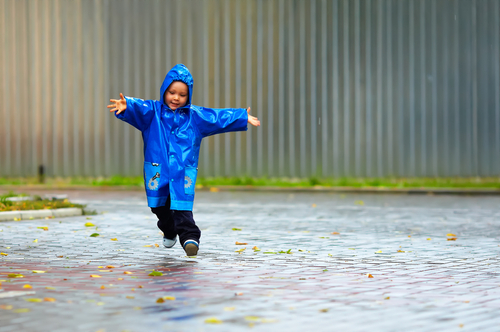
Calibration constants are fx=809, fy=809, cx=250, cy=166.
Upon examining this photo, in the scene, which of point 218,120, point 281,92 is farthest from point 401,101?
point 218,120

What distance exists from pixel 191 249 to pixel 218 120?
4.09 ft

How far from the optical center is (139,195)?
1798cm

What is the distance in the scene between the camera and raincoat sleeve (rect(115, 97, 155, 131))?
743cm

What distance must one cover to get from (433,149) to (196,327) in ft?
54.7

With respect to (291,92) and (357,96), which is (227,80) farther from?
(357,96)

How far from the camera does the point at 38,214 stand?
38.8 feet

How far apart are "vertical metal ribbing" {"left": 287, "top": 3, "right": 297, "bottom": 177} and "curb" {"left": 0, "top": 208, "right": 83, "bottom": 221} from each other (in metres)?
9.21

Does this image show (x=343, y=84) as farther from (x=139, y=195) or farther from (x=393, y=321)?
(x=393, y=321)

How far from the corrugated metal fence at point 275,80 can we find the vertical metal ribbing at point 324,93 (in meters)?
0.03

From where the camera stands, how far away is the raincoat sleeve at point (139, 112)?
7.43 metres

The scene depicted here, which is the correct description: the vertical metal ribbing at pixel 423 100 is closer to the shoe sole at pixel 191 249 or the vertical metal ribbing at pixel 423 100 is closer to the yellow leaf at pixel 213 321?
the shoe sole at pixel 191 249

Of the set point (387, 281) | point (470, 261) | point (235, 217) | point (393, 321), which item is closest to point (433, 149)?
point (235, 217)

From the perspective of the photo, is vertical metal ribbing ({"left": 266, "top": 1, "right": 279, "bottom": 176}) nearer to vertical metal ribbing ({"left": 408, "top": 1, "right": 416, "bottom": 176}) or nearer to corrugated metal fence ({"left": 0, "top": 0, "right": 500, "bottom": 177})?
corrugated metal fence ({"left": 0, "top": 0, "right": 500, "bottom": 177})

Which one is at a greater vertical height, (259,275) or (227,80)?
(227,80)
